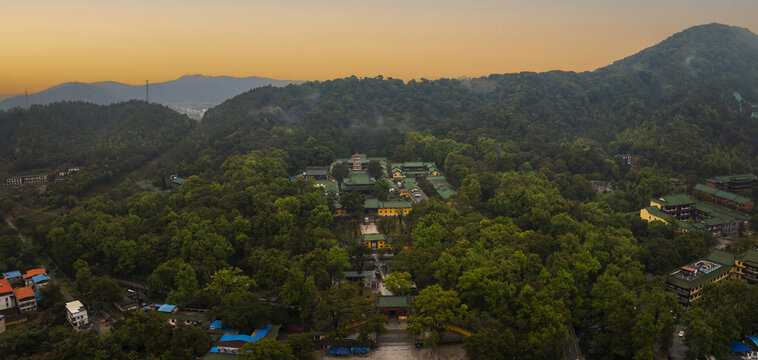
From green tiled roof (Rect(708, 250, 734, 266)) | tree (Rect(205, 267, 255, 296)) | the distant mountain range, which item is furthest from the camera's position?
the distant mountain range

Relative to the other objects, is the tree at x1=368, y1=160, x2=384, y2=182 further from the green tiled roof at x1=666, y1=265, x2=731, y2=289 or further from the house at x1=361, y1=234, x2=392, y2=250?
the green tiled roof at x1=666, y1=265, x2=731, y2=289

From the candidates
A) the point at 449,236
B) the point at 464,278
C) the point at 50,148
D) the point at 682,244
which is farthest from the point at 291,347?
the point at 50,148

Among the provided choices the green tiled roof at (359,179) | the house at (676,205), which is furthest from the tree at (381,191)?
the house at (676,205)

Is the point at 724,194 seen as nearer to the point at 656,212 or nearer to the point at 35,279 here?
the point at 656,212

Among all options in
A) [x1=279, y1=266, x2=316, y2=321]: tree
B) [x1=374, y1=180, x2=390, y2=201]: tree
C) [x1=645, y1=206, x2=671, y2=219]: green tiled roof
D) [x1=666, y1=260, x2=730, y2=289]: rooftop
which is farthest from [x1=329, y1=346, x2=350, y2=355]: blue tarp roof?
[x1=645, y1=206, x2=671, y2=219]: green tiled roof

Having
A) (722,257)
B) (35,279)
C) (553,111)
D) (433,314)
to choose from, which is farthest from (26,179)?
(553,111)

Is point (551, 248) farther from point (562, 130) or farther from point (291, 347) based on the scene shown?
point (562, 130)
